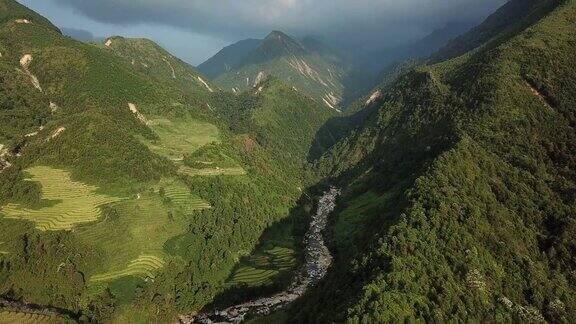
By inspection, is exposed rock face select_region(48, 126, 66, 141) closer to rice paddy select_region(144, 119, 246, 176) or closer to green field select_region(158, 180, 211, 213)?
rice paddy select_region(144, 119, 246, 176)

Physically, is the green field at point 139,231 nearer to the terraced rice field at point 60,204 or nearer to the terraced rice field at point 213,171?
the terraced rice field at point 60,204

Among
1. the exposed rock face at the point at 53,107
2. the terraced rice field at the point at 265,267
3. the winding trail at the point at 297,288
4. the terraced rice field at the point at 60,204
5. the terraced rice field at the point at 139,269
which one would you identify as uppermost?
the exposed rock face at the point at 53,107

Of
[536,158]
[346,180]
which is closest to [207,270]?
[536,158]

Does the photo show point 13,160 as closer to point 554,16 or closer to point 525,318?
point 525,318

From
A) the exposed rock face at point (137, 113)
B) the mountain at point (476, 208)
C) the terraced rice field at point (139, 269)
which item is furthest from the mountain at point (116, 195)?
the mountain at point (476, 208)

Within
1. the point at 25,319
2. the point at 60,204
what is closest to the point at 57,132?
the point at 60,204

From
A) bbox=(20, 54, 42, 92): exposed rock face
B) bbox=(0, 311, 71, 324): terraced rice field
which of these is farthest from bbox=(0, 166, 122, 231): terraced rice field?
bbox=(20, 54, 42, 92): exposed rock face
